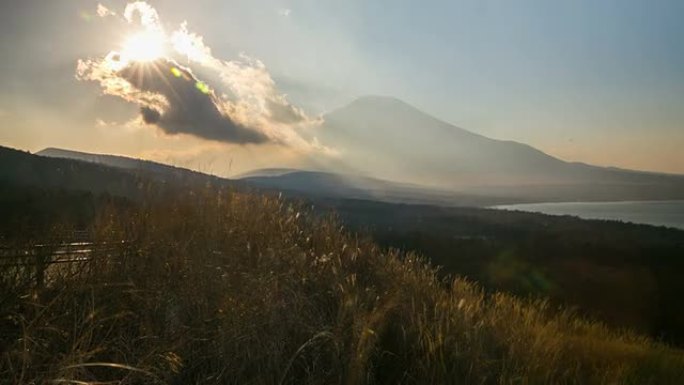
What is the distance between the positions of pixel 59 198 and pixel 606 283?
145ft

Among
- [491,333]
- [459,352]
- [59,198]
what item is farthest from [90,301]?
[59,198]

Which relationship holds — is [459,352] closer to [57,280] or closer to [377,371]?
[377,371]

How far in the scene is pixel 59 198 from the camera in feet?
86.4

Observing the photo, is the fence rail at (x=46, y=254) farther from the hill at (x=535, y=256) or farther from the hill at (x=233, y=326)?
the hill at (x=535, y=256)

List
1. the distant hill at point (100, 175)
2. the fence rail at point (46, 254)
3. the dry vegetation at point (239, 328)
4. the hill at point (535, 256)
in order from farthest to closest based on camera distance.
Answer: the hill at point (535, 256)
the distant hill at point (100, 175)
the fence rail at point (46, 254)
the dry vegetation at point (239, 328)

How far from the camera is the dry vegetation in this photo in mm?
4023

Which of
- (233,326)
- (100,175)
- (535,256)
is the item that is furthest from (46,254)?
(535,256)

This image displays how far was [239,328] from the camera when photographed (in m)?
4.54

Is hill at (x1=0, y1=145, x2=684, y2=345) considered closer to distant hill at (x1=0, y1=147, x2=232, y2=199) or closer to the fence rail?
distant hill at (x1=0, y1=147, x2=232, y2=199)

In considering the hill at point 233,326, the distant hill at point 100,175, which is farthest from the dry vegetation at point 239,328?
the distant hill at point 100,175

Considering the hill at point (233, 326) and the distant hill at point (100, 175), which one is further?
the distant hill at point (100, 175)

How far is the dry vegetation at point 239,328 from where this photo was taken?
4023 mm

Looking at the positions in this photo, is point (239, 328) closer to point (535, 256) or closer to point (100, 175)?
point (100, 175)

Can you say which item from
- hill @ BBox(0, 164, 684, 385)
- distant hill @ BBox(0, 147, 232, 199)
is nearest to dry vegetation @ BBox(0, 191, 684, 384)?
hill @ BBox(0, 164, 684, 385)
